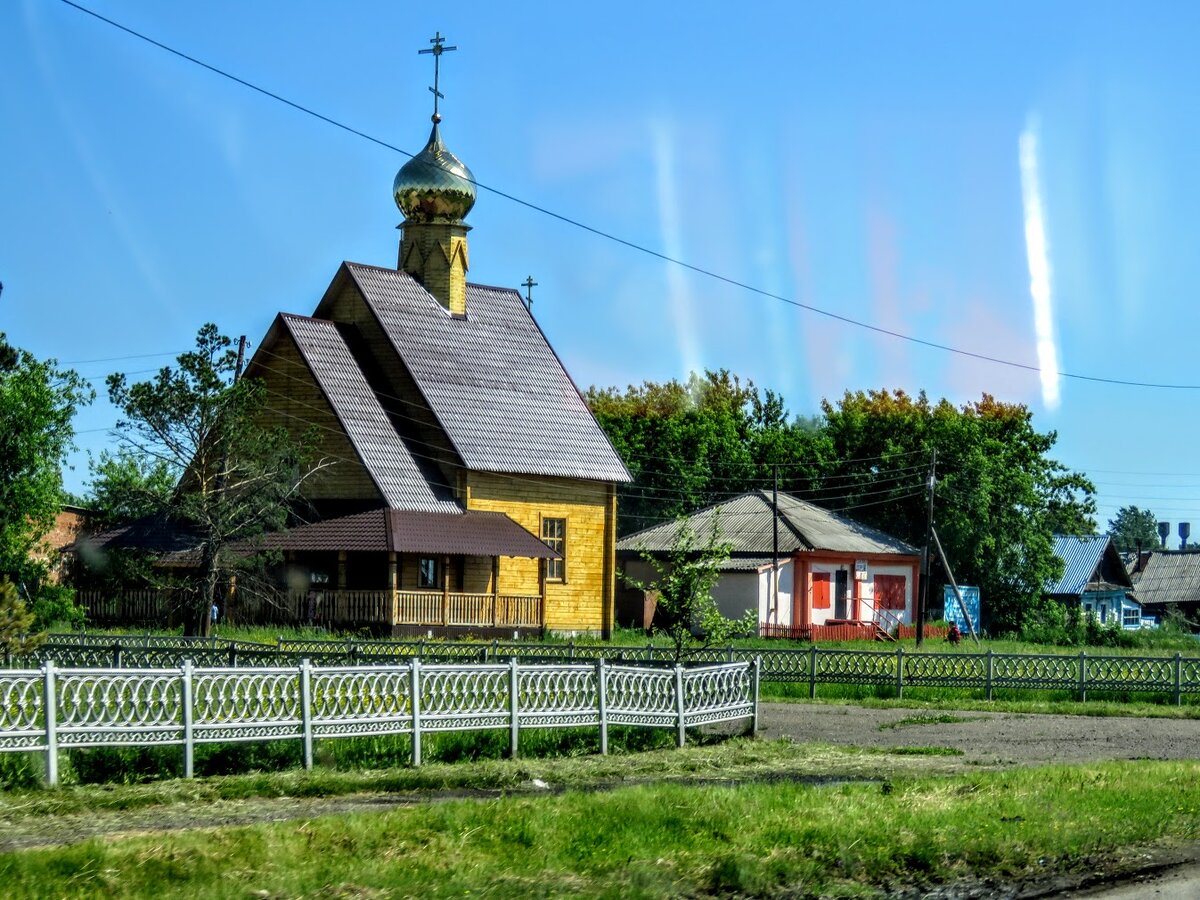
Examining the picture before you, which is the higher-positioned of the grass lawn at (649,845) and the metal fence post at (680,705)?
the metal fence post at (680,705)

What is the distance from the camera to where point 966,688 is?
32219 millimetres

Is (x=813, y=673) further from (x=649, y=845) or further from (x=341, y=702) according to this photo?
(x=649, y=845)

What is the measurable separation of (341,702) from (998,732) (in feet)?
37.6

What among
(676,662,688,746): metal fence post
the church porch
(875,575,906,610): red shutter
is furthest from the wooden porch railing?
(676,662,688,746): metal fence post

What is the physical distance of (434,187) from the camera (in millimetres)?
51219

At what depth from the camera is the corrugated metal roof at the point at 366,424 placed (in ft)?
145

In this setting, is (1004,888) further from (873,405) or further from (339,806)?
(873,405)

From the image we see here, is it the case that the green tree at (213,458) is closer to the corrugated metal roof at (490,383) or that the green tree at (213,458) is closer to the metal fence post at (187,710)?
the corrugated metal roof at (490,383)

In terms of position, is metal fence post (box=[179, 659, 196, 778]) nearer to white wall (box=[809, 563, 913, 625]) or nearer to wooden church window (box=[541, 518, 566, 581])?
wooden church window (box=[541, 518, 566, 581])

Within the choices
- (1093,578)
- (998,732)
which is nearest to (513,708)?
(998,732)

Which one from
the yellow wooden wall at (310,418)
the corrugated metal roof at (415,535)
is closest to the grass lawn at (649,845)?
the corrugated metal roof at (415,535)

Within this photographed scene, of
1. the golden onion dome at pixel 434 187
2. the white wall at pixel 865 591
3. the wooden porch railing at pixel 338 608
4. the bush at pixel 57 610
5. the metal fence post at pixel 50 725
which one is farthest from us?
the white wall at pixel 865 591

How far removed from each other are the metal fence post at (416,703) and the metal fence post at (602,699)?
2.74 meters

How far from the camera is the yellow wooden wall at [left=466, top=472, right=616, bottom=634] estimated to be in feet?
153
